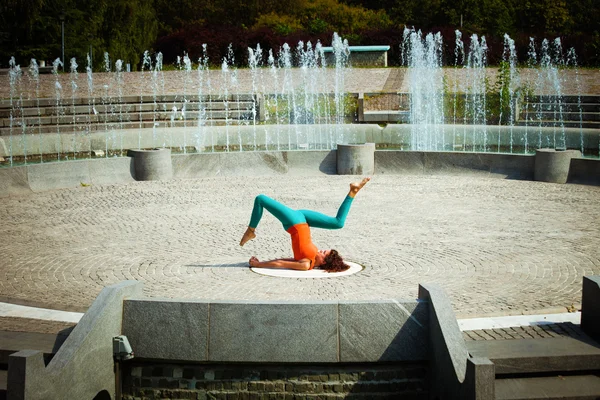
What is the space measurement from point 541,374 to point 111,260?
5713 mm

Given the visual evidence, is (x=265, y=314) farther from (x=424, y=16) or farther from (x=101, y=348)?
(x=424, y=16)

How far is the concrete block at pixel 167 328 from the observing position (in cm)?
705

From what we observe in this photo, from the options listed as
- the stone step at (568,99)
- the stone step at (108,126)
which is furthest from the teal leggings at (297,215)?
the stone step at (568,99)

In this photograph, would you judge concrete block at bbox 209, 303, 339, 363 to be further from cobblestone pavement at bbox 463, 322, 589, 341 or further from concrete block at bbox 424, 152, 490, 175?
concrete block at bbox 424, 152, 490, 175

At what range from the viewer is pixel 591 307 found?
748 centimetres

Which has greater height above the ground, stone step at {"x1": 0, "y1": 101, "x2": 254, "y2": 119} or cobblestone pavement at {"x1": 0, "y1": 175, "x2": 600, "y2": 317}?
stone step at {"x1": 0, "y1": 101, "x2": 254, "y2": 119}

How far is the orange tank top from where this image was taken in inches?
368

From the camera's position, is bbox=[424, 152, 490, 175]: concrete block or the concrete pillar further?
the concrete pillar

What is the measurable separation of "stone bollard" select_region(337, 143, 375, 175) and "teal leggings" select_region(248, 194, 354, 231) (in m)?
8.27

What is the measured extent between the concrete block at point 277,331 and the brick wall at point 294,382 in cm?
15

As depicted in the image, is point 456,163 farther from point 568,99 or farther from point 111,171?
point 568,99

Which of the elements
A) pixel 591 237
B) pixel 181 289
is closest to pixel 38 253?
pixel 181 289

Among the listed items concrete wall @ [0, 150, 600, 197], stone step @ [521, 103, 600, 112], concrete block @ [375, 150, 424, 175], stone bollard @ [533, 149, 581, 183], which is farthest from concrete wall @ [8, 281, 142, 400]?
stone step @ [521, 103, 600, 112]

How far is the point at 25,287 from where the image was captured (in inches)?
367
